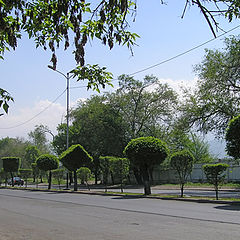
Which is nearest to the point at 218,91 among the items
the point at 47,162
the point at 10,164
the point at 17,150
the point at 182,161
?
the point at 182,161

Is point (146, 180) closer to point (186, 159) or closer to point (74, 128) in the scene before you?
point (186, 159)

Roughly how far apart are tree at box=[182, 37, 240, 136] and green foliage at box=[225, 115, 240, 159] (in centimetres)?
983

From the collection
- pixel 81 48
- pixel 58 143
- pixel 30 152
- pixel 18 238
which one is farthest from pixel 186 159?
pixel 30 152

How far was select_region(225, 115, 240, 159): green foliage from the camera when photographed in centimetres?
1681

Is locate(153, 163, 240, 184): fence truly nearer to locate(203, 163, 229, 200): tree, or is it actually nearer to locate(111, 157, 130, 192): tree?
locate(111, 157, 130, 192): tree

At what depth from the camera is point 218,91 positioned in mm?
27656

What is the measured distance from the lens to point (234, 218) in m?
11.2

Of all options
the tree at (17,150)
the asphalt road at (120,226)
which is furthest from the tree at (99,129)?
the tree at (17,150)

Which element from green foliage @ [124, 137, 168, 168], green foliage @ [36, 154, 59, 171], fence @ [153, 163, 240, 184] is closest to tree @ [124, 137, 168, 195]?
green foliage @ [124, 137, 168, 168]

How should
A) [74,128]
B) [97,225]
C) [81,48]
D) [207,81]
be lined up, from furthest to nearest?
[74,128], [207,81], [97,225], [81,48]

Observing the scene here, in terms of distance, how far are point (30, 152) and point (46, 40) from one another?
85.0 m

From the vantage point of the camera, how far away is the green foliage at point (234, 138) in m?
16.8

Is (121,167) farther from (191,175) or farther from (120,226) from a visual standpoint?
(120,226)

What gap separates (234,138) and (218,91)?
37.2 ft
